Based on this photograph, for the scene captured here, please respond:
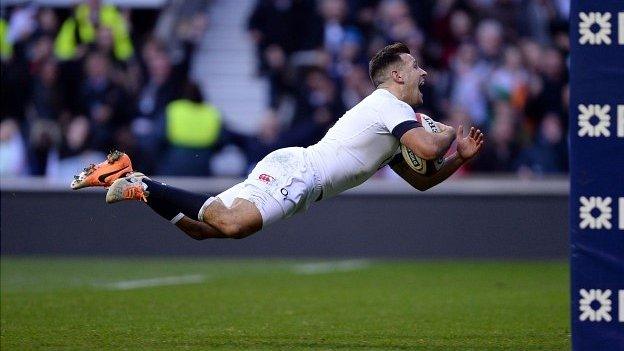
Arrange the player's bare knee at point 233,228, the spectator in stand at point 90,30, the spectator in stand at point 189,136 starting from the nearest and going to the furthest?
the player's bare knee at point 233,228
the spectator in stand at point 189,136
the spectator in stand at point 90,30

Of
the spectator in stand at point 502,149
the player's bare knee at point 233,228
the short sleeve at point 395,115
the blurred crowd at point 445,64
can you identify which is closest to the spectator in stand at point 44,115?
the blurred crowd at point 445,64

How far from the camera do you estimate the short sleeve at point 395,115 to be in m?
9.44

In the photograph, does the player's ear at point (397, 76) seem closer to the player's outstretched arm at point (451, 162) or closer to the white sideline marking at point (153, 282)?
the player's outstretched arm at point (451, 162)

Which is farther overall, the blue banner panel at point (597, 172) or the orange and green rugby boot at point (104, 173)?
the orange and green rugby boot at point (104, 173)

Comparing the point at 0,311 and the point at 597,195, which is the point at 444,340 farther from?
the point at 0,311

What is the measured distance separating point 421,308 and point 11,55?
457 inches

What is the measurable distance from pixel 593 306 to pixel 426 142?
213cm

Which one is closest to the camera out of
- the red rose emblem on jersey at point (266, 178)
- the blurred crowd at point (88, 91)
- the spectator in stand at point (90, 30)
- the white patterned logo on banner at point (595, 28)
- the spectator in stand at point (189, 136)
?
the white patterned logo on banner at point (595, 28)

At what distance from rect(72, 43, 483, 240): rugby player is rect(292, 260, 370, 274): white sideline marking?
703cm

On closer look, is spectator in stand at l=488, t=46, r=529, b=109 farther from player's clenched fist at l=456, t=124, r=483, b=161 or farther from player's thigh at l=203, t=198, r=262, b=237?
player's thigh at l=203, t=198, r=262, b=237

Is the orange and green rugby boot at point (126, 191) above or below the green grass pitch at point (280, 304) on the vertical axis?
above

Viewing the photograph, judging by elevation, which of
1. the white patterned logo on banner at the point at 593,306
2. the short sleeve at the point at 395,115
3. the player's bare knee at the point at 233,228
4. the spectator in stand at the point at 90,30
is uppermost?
the spectator in stand at the point at 90,30

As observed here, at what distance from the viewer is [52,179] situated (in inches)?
755

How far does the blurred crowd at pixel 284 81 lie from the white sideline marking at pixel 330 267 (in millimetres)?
2148
